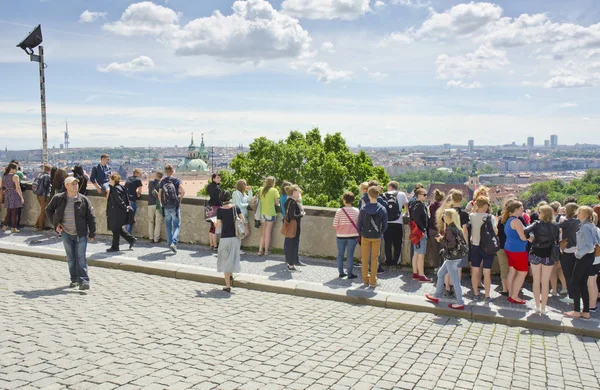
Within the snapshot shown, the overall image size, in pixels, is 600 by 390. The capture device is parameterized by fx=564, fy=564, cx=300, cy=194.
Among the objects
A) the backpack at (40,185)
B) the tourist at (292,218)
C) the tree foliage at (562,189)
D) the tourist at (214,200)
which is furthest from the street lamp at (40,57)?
the tree foliage at (562,189)

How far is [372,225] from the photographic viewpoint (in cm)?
940

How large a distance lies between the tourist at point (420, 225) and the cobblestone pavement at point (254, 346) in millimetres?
1830

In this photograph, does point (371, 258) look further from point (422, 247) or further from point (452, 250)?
point (452, 250)

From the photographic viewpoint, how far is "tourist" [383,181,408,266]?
33.7 feet

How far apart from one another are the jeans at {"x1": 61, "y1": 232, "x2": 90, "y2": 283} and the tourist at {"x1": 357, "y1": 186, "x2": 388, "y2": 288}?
14.8ft

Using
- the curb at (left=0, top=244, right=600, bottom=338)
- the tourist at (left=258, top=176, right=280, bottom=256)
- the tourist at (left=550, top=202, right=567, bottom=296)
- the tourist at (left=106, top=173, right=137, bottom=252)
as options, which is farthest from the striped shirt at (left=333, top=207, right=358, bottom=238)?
the tourist at (left=106, top=173, right=137, bottom=252)

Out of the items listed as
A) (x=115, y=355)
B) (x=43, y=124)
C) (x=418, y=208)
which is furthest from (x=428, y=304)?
(x=43, y=124)

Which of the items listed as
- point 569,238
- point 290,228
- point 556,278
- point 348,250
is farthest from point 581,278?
point 290,228

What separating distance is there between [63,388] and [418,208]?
6.52 meters

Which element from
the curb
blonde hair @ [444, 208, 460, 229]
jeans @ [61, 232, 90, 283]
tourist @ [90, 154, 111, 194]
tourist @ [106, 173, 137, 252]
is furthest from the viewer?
tourist @ [90, 154, 111, 194]

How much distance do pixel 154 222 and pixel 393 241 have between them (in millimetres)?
5708

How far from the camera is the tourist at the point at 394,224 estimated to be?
1028cm

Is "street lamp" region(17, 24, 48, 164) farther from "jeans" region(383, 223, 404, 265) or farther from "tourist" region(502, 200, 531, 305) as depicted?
"tourist" region(502, 200, 531, 305)

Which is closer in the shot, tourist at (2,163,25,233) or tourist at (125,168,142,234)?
tourist at (125,168,142,234)
